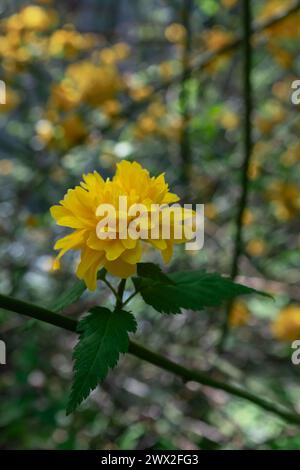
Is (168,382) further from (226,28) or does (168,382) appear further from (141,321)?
(226,28)

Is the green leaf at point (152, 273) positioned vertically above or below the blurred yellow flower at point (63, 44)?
below

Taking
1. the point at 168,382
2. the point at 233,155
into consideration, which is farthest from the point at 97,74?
the point at 168,382

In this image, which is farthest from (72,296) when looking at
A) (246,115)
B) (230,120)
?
(230,120)

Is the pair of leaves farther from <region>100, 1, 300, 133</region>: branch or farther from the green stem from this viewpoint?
<region>100, 1, 300, 133</region>: branch

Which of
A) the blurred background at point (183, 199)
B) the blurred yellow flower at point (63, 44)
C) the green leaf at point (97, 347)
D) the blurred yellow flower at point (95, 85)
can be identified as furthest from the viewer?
the blurred yellow flower at point (63, 44)

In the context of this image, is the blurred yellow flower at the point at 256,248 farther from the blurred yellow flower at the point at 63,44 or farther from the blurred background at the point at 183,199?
→ the blurred yellow flower at the point at 63,44

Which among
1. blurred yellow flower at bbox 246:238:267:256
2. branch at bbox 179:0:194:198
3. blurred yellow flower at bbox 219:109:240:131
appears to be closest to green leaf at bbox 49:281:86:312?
branch at bbox 179:0:194:198

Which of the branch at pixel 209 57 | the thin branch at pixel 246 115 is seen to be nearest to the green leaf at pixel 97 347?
the thin branch at pixel 246 115
